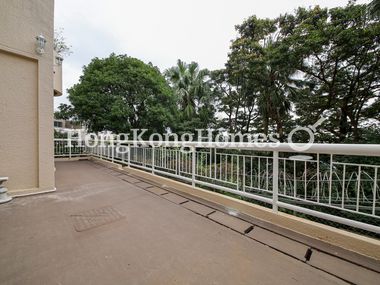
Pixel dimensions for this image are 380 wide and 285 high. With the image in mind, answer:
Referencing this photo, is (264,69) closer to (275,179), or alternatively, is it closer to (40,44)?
(275,179)

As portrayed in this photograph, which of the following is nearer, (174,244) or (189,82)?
(174,244)

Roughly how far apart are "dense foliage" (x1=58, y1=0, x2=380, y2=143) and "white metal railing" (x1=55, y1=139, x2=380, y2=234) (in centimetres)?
427

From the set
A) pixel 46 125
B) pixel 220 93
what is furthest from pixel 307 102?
pixel 46 125

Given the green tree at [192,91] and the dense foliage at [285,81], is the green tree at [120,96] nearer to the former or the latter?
the dense foliage at [285,81]

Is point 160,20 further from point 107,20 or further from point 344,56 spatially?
point 344,56

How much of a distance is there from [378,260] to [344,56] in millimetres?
8349

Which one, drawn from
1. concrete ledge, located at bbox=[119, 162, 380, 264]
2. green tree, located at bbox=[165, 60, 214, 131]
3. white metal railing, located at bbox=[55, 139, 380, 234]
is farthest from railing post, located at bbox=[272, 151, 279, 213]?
green tree, located at bbox=[165, 60, 214, 131]

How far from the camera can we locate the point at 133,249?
1665 mm

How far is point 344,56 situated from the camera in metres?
7.10

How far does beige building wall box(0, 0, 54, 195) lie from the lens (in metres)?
2.99

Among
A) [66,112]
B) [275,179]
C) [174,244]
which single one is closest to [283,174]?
[275,179]

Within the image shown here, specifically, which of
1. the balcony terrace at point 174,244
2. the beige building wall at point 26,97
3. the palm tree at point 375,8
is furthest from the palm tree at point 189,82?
the balcony terrace at point 174,244

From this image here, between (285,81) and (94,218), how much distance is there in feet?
34.0

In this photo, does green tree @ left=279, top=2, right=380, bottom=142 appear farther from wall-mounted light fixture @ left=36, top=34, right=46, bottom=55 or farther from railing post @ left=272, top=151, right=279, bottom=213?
wall-mounted light fixture @ left=36, top=34, right=46, bottom=55
